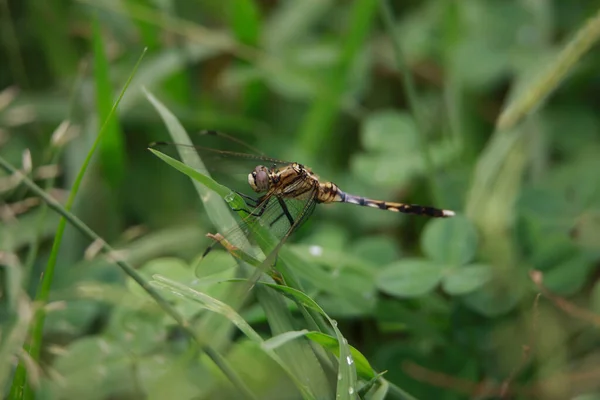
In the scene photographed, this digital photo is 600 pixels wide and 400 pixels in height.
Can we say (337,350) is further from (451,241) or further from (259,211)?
(451,241)

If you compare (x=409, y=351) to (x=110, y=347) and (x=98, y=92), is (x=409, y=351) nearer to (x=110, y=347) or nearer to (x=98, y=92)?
(x=110, y=347)

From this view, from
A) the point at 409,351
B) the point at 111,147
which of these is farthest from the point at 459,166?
the point at 111,147

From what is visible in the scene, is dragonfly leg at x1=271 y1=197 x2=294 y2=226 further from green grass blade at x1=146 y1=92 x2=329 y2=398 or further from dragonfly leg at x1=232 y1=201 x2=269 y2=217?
green grass blade at x1=146 y1=92 x2=329 y2=398

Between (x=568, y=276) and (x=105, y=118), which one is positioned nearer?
(x=568, y=276)

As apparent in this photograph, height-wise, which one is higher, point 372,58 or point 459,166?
point 372,58

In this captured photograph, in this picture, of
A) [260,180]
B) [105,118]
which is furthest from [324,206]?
[105,118]

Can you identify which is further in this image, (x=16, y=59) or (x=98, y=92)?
(x=16, y=59)
